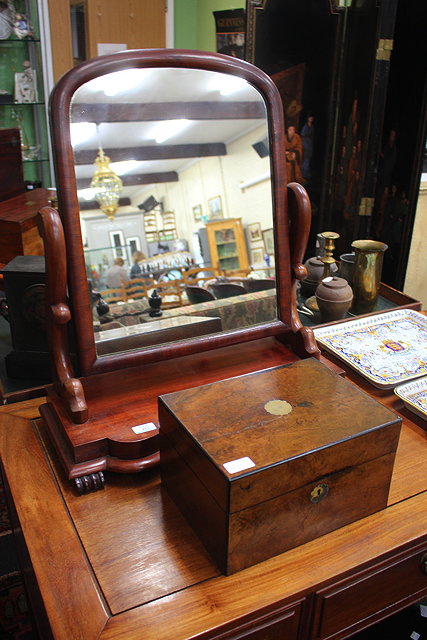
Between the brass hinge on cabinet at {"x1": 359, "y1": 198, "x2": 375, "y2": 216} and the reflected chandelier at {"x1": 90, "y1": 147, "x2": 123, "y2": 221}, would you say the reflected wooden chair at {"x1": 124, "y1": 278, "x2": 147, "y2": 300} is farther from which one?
the brass hinge on cabinet at {"x1": 359, "y1": 198, "x2": 375, "y2": 216}

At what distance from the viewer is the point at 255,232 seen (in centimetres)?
117

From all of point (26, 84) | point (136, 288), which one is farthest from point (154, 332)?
point (26, 84)

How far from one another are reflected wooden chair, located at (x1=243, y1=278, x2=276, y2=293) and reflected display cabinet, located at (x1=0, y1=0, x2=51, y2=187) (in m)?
2.04

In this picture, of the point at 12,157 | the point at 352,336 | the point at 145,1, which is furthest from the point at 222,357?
the point at 145,1

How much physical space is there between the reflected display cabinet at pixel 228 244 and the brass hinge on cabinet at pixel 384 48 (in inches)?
52.2

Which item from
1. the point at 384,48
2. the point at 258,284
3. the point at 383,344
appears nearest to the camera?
the point at 258,284

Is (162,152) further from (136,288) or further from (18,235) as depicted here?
(18,235)

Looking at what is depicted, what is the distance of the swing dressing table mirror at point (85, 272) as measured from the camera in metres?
0.92

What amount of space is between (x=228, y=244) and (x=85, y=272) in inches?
13.8

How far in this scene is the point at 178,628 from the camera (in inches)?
27.4

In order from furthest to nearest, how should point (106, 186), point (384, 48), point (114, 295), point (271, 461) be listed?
point (384, 48) < point (114, 295) < point (106, 186) < point (271, 461)

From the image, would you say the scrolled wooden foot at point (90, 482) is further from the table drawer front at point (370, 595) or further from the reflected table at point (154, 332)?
the table drawer front at point (370, 595)

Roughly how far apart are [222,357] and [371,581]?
1.77ft

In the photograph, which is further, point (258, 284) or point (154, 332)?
point (258, 284)
